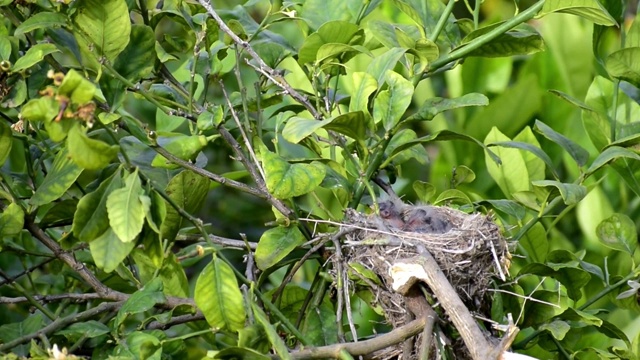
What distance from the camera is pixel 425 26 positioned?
973 millimetres

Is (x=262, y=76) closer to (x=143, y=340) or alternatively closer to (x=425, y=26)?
(x=425, y=26)

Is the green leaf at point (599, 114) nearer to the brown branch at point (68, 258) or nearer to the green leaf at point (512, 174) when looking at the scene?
the green leaf at point (512, 174)

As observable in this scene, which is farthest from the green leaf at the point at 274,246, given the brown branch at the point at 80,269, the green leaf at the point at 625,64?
the green leaf at the point at 625,64

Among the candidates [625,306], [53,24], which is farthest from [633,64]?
[53,24]

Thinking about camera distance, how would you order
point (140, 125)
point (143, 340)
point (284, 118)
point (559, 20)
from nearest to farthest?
1. point (143, 340)
2. point (140, 125)
3. point (284, 118)
4. point (559, 20)

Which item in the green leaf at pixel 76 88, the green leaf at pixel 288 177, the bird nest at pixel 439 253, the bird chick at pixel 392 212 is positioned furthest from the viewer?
the bird chick at pixel 392 212

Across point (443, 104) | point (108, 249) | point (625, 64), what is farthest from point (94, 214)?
point (625, 64)

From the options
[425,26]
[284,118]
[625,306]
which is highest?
[425,26]

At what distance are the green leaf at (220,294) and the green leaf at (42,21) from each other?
Result: 288mm

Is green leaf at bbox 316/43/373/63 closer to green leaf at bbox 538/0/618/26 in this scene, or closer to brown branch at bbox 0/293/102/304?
green leaf at bbox 538/0/618/26

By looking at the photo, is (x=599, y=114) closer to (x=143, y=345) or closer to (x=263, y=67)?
(x=263, y=67)

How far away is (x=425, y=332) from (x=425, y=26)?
353 millimetres

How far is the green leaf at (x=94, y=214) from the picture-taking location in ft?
2.31

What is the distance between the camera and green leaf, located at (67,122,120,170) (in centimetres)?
63
